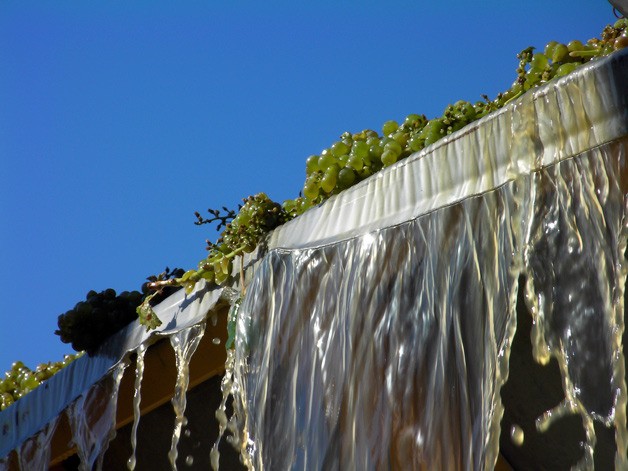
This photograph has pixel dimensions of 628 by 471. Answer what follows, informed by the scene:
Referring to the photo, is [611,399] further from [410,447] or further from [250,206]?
[250,206]

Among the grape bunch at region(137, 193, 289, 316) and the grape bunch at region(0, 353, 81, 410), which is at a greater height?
the grape bunch at region(137, 193, 289, 316)

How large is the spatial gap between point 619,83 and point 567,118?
0.10 m

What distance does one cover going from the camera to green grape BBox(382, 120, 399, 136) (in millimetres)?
2016

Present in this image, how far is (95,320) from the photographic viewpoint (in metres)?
2.59

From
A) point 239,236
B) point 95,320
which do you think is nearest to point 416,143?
point 239,236

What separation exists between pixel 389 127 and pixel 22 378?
1.95 meters

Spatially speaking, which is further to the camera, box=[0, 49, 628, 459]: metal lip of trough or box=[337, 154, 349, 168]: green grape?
box=[337, 154, 349, 168]: green grape

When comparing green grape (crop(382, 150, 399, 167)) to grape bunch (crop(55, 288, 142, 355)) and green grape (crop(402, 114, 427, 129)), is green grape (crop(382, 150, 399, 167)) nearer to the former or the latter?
green grape (crop(402, 114, 427, 129))

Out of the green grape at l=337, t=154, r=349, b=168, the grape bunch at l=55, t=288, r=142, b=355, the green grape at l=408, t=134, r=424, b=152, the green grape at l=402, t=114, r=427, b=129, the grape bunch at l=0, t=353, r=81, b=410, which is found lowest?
the grape bunch at l=0, t=353, r=81, b=410

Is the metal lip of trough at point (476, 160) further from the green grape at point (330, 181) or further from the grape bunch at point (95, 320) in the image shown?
the grape bunch at point (95, 320)

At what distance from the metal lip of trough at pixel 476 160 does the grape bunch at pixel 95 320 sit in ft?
1.03

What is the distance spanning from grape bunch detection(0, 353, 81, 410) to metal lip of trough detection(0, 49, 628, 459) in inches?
38.9

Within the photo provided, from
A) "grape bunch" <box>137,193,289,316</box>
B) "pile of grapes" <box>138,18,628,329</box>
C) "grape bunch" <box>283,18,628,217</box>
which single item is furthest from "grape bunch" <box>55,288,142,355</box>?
"grape bunch" <box>283,18,628,217</box>

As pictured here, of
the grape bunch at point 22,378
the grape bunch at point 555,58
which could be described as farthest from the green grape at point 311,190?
the grape bunch at point 22,378
